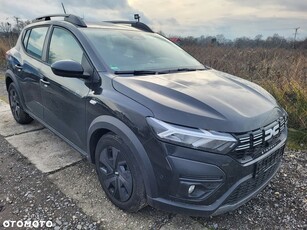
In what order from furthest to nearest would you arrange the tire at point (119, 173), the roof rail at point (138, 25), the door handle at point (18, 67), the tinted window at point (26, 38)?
the tinted window at point (26, 38) → the door handle at point (18, 67) → the roof rail at point (138, 25) → the tire at point (119, 173)

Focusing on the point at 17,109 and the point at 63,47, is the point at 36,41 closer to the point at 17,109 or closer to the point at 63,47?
the point at 63,47

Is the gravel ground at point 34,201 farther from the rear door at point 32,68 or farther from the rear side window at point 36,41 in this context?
the rear side window at point 36,41

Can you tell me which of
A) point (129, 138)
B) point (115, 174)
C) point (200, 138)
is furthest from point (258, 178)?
point (115, 174)

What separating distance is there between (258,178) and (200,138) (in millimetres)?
718

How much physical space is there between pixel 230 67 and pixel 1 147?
582 cm

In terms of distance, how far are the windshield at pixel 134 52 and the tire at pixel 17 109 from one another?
2117 mm

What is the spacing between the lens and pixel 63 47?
10.6 feet

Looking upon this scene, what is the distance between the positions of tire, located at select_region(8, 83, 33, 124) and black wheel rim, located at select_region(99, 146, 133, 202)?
8.13 feet

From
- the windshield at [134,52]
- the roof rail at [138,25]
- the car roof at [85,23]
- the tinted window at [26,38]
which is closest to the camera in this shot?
the windshield at [134,52]

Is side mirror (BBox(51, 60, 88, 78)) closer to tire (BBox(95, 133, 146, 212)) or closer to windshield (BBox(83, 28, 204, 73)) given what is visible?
windshield (BBox(83, 28, 204, 73))

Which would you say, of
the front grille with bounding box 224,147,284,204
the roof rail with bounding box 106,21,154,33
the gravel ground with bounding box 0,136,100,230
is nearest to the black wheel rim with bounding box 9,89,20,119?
the gravel ground with bounding box 0,136,100,230

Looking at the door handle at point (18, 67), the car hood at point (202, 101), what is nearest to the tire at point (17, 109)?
the door handle at point (18, 67)

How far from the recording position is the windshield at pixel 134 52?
9.27ft

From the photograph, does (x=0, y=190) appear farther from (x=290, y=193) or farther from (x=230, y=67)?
(x=230, y=67)
